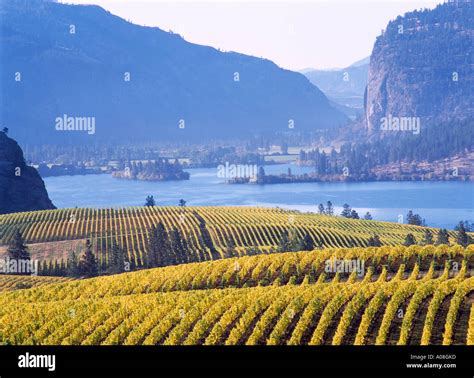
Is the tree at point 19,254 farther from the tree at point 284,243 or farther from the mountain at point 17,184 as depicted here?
the mountain at point 17,184

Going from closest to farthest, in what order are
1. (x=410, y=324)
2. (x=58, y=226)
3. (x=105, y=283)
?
1. (x=410, y=324)
2. (x=105, y=283)
3. (x=58, y=226)

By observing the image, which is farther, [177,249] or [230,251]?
[177,249]

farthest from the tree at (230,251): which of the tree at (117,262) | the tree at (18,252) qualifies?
the tree at (18,252)

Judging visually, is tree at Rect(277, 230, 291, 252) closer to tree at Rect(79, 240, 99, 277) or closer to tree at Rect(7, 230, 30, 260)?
tree at Rect(79, 240, 99, 277)

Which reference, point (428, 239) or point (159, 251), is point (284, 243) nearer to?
point (159, 251)

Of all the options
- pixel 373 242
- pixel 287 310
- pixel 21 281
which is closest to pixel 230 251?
pixel 373 242
